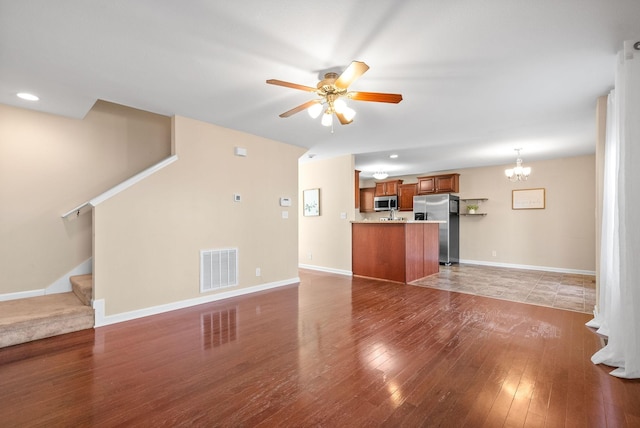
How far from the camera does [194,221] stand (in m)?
3.81

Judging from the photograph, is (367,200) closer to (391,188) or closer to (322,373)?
(391,188)

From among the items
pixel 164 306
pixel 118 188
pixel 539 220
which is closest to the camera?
pixel 118 188

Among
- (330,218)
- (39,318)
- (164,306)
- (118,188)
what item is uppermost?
(118,188)

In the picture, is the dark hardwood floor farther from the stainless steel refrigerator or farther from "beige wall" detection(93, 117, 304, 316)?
the stainless steel refrigerator

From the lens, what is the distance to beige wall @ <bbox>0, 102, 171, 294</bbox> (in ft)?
10.7

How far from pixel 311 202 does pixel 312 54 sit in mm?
4300

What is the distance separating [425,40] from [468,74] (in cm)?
76

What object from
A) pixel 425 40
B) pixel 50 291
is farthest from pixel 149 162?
pixel 425 40

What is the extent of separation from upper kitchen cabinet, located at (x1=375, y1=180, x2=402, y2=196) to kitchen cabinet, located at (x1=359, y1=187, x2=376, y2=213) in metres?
0.19

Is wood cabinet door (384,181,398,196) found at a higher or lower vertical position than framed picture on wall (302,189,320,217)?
higher

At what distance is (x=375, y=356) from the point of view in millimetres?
2328

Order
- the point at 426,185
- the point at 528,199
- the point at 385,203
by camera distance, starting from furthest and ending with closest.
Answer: the point at 385,203 → the point at 426,185 → the point at 528,199

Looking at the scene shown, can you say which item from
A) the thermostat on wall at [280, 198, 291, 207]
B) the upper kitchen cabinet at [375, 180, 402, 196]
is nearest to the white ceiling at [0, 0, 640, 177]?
the thermostat on wall at [280, 198, 291, 207]

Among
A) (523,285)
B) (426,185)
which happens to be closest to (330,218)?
(426,185)
